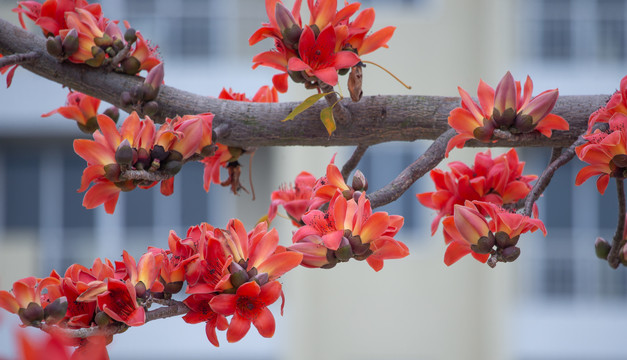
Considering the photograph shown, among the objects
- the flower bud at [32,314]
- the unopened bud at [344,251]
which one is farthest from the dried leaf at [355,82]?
the flower bud at [32,314]

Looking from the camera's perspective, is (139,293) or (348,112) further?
(348,112)

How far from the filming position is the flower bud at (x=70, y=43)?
53 centimetres

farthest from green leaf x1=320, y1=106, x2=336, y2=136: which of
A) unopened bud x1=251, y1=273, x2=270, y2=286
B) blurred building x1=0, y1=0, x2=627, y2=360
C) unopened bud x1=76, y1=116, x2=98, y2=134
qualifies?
blurred building x1=0, y1=0, x2=627, y2=360

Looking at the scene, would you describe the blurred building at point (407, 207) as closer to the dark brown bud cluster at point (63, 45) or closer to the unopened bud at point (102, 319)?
the dark brown bud cluster at point (63, 45)

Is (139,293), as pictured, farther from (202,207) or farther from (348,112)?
(202,207)

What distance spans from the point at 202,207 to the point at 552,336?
102 inches

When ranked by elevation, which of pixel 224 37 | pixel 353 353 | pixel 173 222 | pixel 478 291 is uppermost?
pixel 224 37

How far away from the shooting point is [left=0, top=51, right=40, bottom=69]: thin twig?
0.49 m

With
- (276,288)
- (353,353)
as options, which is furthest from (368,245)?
(353,353)

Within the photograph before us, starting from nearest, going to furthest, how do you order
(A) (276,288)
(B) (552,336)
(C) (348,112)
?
(A) (276,288) → (C) (348,112) → (B) (552,336)

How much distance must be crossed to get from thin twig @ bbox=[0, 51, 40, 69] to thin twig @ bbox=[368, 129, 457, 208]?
0.25 m

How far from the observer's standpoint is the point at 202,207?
5523 millimetres

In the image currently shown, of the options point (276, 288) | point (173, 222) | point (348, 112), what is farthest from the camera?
point (173, 222)

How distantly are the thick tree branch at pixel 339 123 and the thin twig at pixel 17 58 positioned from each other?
0.04 ft
